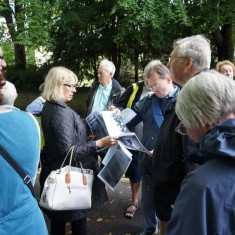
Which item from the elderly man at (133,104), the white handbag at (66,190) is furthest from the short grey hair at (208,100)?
the elderly man at (133,104)

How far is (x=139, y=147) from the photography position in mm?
2977

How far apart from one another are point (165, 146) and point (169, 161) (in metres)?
0.10

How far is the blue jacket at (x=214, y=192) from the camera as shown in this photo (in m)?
1.19

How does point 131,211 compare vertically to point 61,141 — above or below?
below

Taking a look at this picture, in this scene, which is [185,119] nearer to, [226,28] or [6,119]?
[6,119]

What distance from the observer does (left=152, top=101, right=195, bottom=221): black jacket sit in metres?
2.20

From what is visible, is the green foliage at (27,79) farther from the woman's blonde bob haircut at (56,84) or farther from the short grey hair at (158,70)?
the short grey hair at (158,70)

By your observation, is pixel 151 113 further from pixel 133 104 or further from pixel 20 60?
pixel 20 60

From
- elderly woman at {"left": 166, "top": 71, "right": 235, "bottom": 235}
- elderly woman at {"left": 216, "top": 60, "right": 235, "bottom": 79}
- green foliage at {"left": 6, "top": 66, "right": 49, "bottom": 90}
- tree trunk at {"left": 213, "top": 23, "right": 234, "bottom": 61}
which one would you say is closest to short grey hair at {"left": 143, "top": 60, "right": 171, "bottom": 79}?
elderly woman at {"left": 166, "top": 71, "right": 235, "bottom": 235}

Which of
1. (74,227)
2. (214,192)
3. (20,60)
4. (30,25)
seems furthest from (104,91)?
(20,60)

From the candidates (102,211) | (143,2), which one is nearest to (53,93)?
(102,211)

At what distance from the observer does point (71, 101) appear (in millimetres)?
12664

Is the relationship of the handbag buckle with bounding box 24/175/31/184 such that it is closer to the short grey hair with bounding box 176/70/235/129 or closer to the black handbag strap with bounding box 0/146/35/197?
the black handbag strap with bounding box 0/146/35/197

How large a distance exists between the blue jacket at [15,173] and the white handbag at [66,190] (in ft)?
2.64
